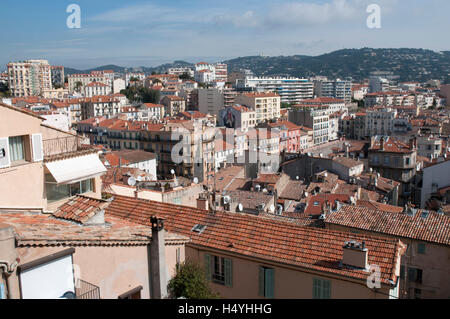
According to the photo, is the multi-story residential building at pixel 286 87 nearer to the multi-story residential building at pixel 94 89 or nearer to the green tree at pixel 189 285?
the multi-story residential building at pixel 94 89

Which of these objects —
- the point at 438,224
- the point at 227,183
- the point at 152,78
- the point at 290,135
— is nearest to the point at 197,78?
the point at 152,78

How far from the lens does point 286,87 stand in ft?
500

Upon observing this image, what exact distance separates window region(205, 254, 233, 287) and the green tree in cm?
171

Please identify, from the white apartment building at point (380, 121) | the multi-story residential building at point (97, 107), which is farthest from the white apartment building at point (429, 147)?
the multi-story residential building at point (97, 107)

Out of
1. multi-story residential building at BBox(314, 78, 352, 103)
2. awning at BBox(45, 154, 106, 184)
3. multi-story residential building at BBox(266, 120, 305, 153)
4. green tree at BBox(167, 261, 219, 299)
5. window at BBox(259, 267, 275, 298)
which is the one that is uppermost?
multi-story residential building at BBox(314, 78, 352, 103)

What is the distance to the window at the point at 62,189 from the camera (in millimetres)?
12297

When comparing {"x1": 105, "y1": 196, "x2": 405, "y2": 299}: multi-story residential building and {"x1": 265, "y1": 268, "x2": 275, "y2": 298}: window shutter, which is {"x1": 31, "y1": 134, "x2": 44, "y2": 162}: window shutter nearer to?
{"x1": 105, "y1": 196, "x2": 405, "y2": 299}: multi-story residential building

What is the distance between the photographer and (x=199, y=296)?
30.9ft

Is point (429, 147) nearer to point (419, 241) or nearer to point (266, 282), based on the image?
point (419, 241)

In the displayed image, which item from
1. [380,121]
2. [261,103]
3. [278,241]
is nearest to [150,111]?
[261,103]

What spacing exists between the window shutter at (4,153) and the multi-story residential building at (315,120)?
8124 centimetres

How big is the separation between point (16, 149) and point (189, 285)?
615 cm

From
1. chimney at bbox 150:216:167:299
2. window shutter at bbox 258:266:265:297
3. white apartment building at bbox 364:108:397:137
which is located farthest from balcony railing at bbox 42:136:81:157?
white apartment building at bbox 364:108:397:137

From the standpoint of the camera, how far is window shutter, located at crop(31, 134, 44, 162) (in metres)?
11.7
